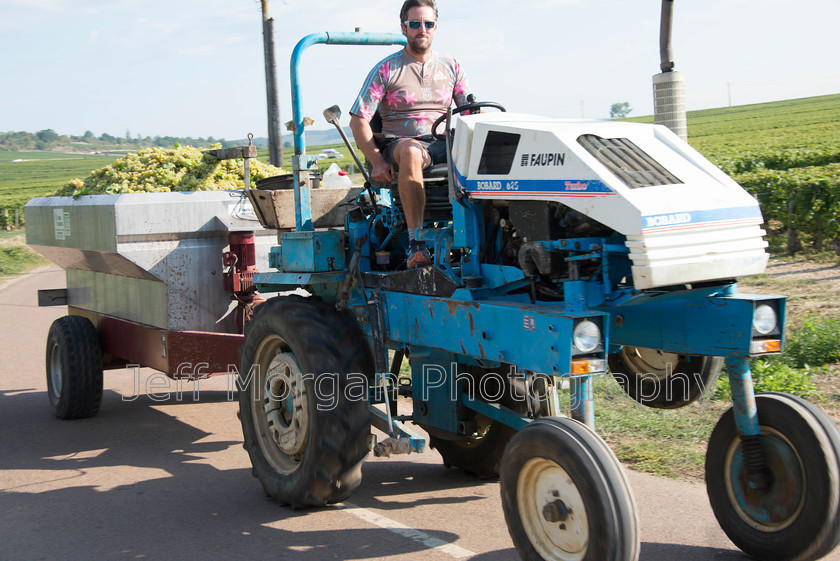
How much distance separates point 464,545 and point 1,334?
968 cm

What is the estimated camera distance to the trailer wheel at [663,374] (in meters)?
4.91

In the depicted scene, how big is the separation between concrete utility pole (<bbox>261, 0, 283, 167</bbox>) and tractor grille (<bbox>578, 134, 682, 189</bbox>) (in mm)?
15803

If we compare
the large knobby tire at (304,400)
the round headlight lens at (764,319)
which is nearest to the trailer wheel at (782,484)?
the round headlight lens at (764,319)

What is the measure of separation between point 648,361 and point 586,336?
1.74m

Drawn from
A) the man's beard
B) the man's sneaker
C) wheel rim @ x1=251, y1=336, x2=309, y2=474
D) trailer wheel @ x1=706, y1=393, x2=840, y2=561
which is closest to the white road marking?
wheel rim @ x1=251, y1=336, x2=309, y2=474

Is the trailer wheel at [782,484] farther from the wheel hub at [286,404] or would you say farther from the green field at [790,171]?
the green field at [790,171]

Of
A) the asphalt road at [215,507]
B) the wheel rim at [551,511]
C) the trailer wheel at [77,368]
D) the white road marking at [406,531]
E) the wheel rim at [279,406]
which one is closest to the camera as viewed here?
the wheel rim at [551,511]

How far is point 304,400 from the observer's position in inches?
203

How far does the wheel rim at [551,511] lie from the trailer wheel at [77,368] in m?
4.85

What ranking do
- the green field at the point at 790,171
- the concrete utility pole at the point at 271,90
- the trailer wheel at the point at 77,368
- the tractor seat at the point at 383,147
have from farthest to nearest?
the concrete utility pole at the point at 271,90
the green field at the point at 790,171
the trailer wheel at the point at 77,368
the tractor seat at the point at 383,147

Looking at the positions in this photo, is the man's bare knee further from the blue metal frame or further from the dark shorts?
the blue metal frame

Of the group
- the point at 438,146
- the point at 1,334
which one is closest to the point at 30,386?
the point at 1,334

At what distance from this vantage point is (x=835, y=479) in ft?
12.6

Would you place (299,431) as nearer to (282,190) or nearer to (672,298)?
(282,190)
